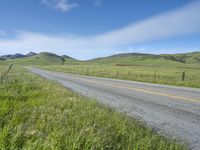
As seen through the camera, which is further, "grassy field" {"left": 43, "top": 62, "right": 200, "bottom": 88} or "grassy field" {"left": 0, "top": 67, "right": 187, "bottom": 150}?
"grassy field" {"left": 43, "top": 62, "right": 200, "bottom": 88}

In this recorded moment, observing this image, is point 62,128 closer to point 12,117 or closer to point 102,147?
point 102,147

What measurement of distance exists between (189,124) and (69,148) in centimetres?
325

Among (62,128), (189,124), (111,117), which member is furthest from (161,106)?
(62,128)

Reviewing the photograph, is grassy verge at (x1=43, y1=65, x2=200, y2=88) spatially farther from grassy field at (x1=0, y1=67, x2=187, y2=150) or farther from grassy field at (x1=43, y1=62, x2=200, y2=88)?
grassy field at (x1=0, y1=67, x2=187, y2=150)

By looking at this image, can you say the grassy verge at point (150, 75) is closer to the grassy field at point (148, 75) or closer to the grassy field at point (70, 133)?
the grassy field at point (148, 75)

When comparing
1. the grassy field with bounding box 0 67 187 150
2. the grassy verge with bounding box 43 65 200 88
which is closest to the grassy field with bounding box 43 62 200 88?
the grassy verge with bounding box 43 65 200 88

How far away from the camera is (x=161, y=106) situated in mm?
7574

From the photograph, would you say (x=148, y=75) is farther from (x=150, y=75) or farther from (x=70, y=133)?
(x=70, y=133)

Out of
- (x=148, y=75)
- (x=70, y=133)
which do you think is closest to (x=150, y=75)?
(x=148, y=75)

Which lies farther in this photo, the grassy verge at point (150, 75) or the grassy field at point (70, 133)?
the grassy verge at point (150, 75)

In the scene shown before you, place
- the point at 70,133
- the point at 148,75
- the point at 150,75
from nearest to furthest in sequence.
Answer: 1. the point at 70,133
2. the point at 148,75
3. the point at 150,75

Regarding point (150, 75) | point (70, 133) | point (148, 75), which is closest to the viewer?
point (70, 133)

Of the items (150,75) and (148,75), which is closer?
(148,75)

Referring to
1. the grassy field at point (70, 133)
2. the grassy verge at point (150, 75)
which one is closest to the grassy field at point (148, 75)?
the grassy verge at point (150, 75)
